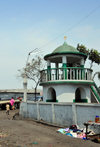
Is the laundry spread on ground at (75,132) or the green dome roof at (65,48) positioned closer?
the laundry spread on ground at (75,132)

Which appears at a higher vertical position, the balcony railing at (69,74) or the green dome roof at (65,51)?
the green dome roof at (65,51)

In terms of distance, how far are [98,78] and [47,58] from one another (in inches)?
559

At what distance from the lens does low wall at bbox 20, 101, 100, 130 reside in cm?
1034

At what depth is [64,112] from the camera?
39.8 ft

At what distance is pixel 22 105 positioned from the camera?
59.4 feet

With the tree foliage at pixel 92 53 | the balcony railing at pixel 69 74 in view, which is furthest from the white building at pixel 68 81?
the tree foliage at pixel 92 53

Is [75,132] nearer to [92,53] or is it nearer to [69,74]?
[69,74]

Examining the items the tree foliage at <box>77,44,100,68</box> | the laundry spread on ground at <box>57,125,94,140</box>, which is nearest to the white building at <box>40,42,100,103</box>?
the laundry spread on ground at <box>57,125,94,140</box>

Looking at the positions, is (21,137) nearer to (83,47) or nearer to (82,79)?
(82,79)

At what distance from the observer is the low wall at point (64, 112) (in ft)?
33.9

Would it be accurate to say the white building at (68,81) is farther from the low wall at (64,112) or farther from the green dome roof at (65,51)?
the low wall at (64,112)

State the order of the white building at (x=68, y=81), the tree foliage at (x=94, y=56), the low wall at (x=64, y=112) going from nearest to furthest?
the low wall at (x=64, y=112), the white building at (x=68, y=81), the tree foliage at (x=94, y=56)

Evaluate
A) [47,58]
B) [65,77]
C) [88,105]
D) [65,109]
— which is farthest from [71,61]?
[88,105]

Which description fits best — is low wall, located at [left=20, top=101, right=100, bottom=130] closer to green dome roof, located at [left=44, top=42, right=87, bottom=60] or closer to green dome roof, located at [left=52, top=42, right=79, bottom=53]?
green dome roof, located at [left=44, top=42, right=87, bottom=60]
